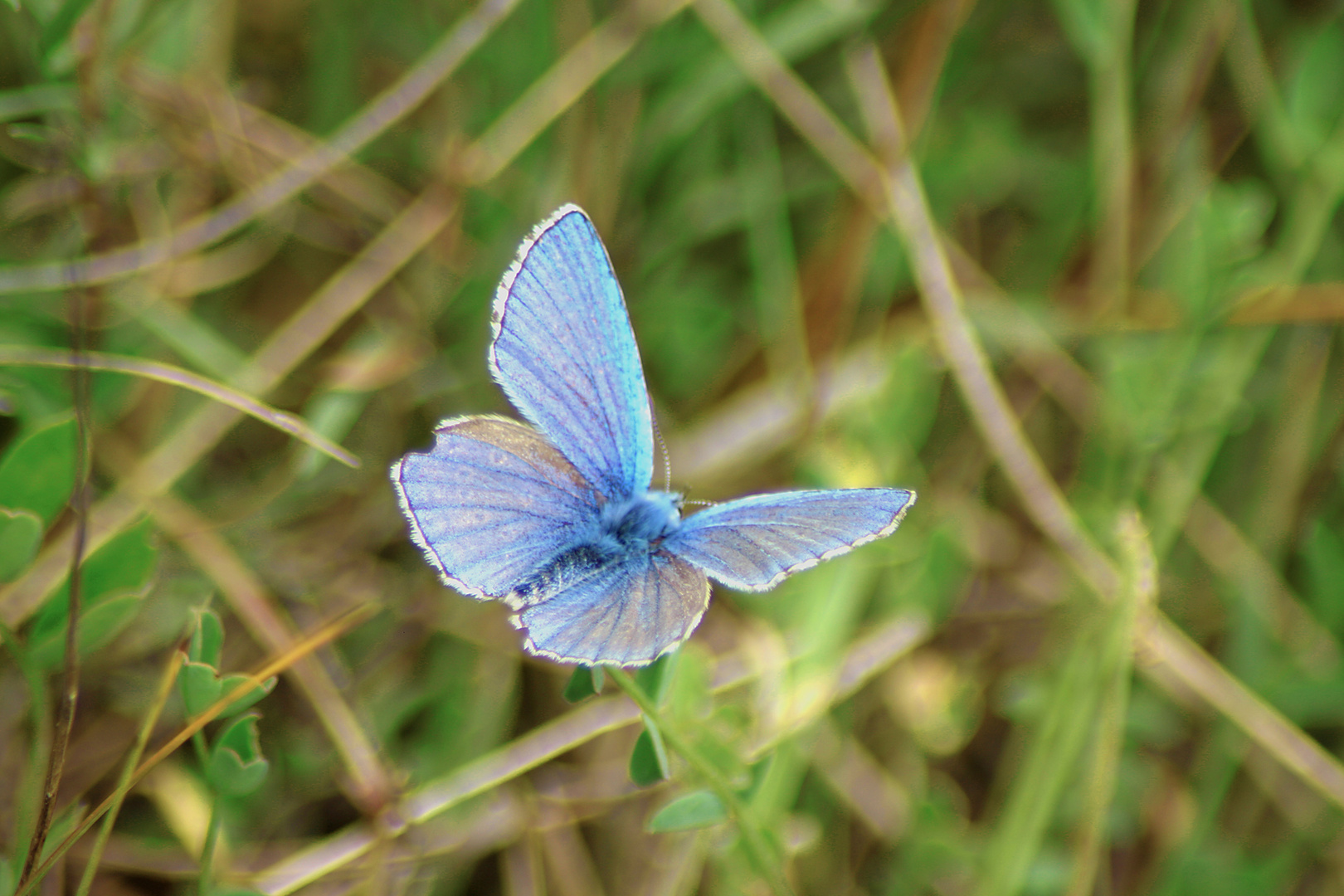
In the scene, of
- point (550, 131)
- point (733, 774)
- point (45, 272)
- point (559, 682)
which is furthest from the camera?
point (550, 131)

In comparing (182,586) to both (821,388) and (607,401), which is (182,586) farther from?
(821,388)

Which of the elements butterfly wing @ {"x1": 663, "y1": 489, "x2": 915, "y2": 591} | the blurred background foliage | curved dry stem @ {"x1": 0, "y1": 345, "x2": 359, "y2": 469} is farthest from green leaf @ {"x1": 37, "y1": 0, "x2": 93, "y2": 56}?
butterfly wing @ {"x1": 663, "y1": 489, "x2": 915, "y2": 591}

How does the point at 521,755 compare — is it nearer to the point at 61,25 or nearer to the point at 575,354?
the point at 575,354

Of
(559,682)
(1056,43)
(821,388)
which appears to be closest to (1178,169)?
(1056,43)

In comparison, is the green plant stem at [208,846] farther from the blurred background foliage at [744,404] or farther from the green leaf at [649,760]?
the green leaf at [649,760]

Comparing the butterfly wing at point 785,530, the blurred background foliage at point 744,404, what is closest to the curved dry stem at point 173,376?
the blurred background foliage at point 744,404

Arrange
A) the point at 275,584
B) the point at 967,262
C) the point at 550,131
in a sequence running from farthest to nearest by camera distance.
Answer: the point at 967,262, the point at 550,131, the point at 275,584

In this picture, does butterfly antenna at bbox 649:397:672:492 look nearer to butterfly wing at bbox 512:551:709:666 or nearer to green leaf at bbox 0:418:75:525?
butterfly wing at bbox 512:551:709:666
